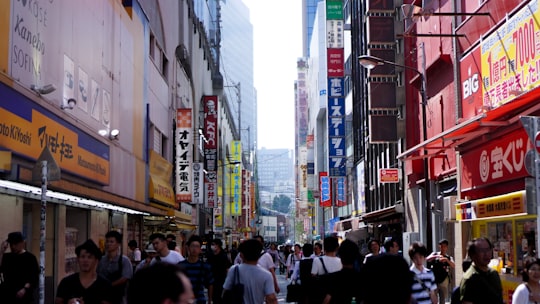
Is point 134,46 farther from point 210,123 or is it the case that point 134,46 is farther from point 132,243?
point 210,123

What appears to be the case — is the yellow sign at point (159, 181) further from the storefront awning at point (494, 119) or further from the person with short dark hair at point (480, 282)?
the person with short dark hair at point (480, 282)

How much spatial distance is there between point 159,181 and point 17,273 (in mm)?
20557

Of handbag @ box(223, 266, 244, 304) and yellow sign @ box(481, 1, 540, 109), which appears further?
yellow sign @ box(481, 1, 540, 109)

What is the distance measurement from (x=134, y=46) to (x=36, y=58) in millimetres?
11136

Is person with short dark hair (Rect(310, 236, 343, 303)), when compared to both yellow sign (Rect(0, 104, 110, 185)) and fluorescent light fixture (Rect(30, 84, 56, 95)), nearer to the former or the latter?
yellow sign (Rect(0, 104, 110, 185))

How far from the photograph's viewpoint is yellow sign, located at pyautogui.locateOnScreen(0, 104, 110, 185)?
12555mm

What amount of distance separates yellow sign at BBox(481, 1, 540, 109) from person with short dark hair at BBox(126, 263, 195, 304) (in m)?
12.7

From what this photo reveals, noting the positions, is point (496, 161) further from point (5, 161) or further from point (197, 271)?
point (5, 161)

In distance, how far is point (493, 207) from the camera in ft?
55.6

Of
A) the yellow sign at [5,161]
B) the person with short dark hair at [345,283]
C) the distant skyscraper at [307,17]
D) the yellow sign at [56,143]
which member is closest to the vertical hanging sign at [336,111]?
the yellow sign at [56,143]

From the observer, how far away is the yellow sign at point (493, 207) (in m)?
15.2

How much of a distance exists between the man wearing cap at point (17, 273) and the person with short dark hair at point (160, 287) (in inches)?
260

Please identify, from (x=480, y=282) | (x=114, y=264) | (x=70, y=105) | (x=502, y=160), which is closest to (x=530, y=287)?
(x=480, y=282)

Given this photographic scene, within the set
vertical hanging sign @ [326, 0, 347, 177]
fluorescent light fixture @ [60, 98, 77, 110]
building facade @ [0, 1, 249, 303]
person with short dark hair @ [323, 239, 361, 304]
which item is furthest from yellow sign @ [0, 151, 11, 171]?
vertical hanging sign @ [326, 0, 347, 177]
